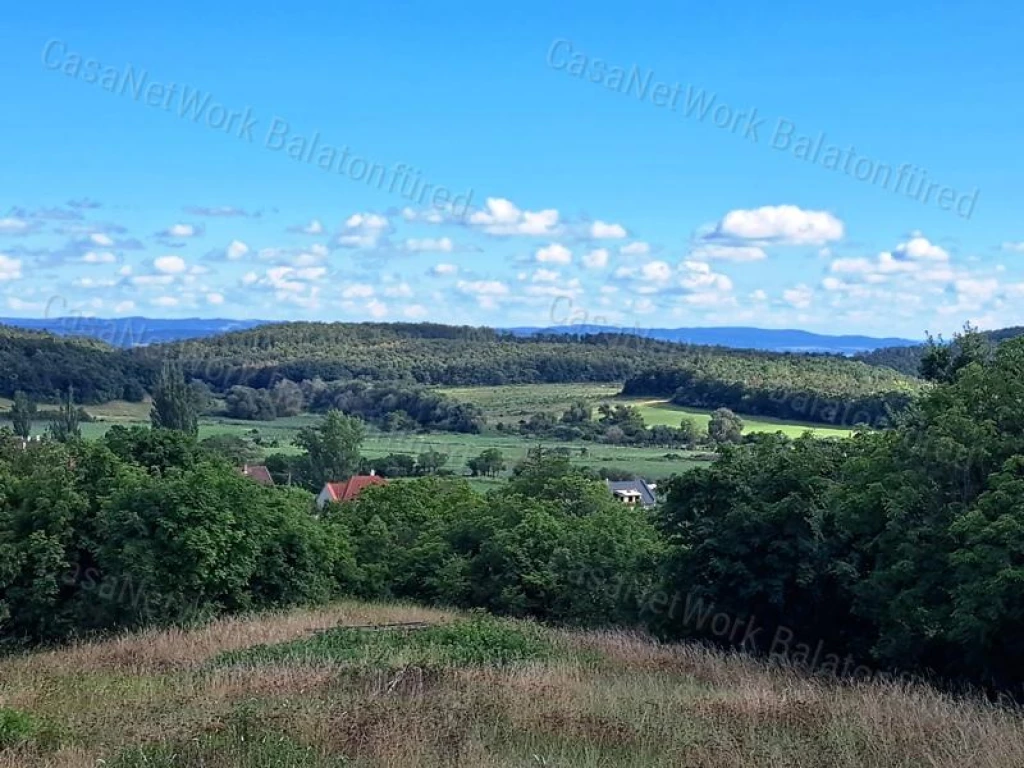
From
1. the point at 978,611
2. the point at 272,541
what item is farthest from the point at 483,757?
the point at 272,541

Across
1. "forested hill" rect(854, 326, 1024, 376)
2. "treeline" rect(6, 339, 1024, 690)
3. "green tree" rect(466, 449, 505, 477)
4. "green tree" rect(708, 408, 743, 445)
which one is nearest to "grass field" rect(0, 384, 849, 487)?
"green tree" rect(708, 408, 743, 445)

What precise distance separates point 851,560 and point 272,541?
12248 millimetres

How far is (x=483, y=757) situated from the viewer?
645cm

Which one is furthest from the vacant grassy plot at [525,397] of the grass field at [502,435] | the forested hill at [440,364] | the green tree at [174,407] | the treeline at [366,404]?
the green tree at [174,407]

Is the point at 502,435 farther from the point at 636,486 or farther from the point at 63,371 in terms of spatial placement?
the point at 63,371

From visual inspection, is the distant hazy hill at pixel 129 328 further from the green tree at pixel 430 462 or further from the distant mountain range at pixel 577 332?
the green tree at pixel 430 462

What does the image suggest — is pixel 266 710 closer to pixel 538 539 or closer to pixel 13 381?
pixel 538 539

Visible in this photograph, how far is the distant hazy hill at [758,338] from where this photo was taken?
144 metres

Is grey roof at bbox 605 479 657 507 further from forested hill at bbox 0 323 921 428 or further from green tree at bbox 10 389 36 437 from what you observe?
green tree at bbox 10 389 36 437

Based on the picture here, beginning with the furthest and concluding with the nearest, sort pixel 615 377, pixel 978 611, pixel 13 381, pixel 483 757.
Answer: pixel 615 377, pixel 13 381, pixel 978 611, pixel 483 757

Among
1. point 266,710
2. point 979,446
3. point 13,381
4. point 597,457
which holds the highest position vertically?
point 979,446

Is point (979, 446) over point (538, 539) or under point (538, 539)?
over

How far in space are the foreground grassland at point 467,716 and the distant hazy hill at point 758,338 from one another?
414 feet

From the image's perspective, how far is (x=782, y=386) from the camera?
89.4 meters
